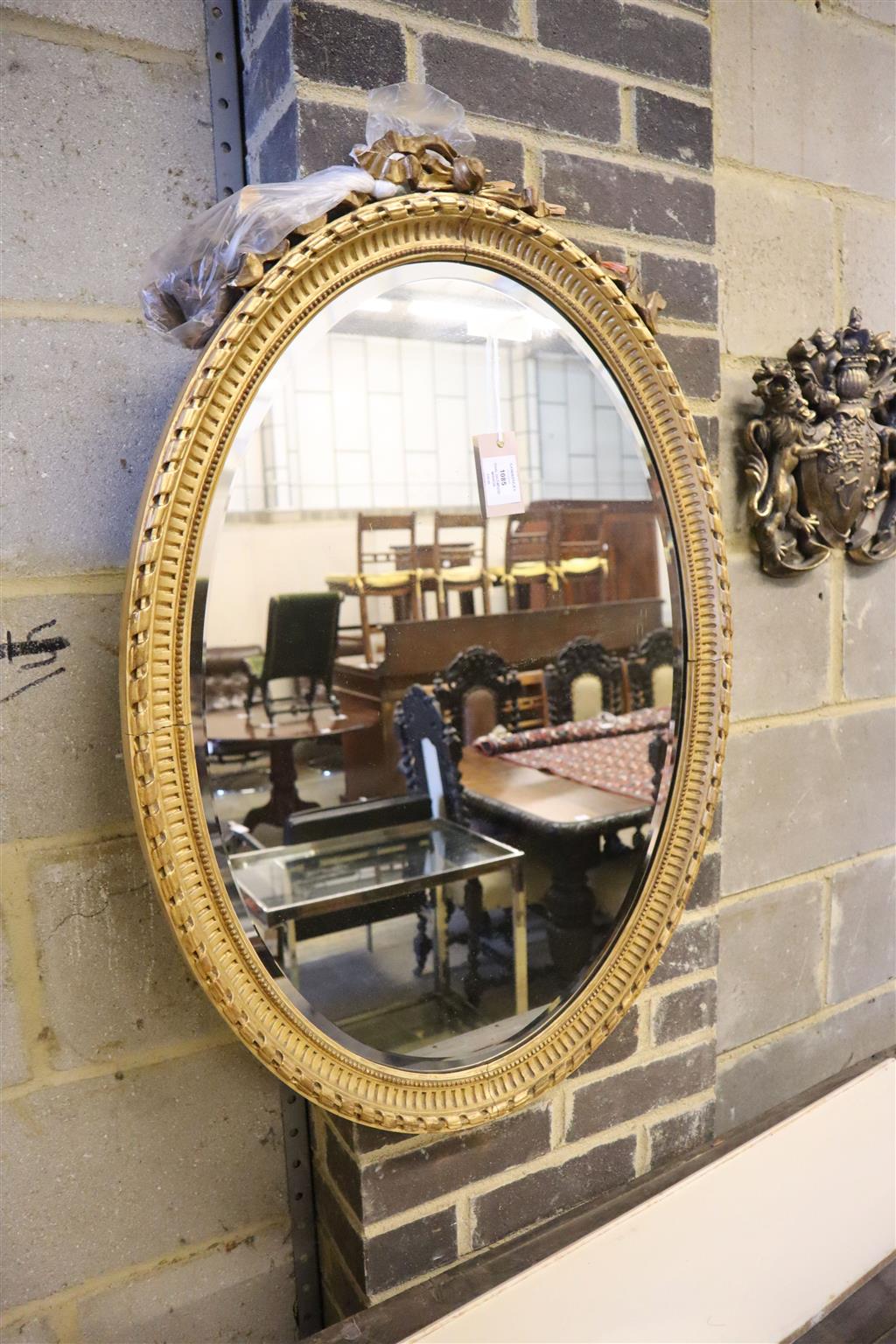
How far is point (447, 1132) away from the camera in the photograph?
0.93 meters

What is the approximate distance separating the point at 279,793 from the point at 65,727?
0.21 metres

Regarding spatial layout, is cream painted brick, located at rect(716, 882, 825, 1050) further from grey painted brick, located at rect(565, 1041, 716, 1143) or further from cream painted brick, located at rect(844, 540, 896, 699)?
cream painted brick, located at rect(844, 540, 896, 699)

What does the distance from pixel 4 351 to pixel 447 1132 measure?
85 centimetres

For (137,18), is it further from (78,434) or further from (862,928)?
(862,928)

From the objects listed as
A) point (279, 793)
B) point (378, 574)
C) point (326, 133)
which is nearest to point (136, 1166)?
point (279, 793)

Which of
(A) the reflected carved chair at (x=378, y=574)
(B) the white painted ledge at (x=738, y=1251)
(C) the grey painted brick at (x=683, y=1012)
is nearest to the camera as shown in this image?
(A) the reflected carved chair at (x=378, y=574)

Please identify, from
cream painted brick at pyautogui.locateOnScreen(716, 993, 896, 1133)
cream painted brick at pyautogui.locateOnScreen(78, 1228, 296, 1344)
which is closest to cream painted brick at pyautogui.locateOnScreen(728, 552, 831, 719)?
cream painted brick at pyautogui.locateOnScreen(716, 993, 896, 1133)

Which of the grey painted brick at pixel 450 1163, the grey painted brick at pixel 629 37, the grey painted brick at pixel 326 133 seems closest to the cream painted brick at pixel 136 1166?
the grey painted brick at pixel 450 1163

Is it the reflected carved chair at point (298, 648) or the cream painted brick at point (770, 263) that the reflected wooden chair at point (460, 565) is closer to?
the reflected carved chair at point (298, 648)

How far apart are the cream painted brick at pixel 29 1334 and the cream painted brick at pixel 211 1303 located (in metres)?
0.03

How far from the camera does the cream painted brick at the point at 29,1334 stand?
89cm

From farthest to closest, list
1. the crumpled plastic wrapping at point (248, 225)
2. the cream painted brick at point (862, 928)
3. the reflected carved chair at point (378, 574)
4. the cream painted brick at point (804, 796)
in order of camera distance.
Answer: the cream painted brick at point (862, 928), the cream painted brick at point (804, 796), the reflected carved chair at point (378, 574), the crumpled plastic wrapping at point (248, 225)

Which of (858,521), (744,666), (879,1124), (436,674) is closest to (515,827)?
(436,674)

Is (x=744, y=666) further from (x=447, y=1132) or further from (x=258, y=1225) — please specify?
(x=258, y=1225)
